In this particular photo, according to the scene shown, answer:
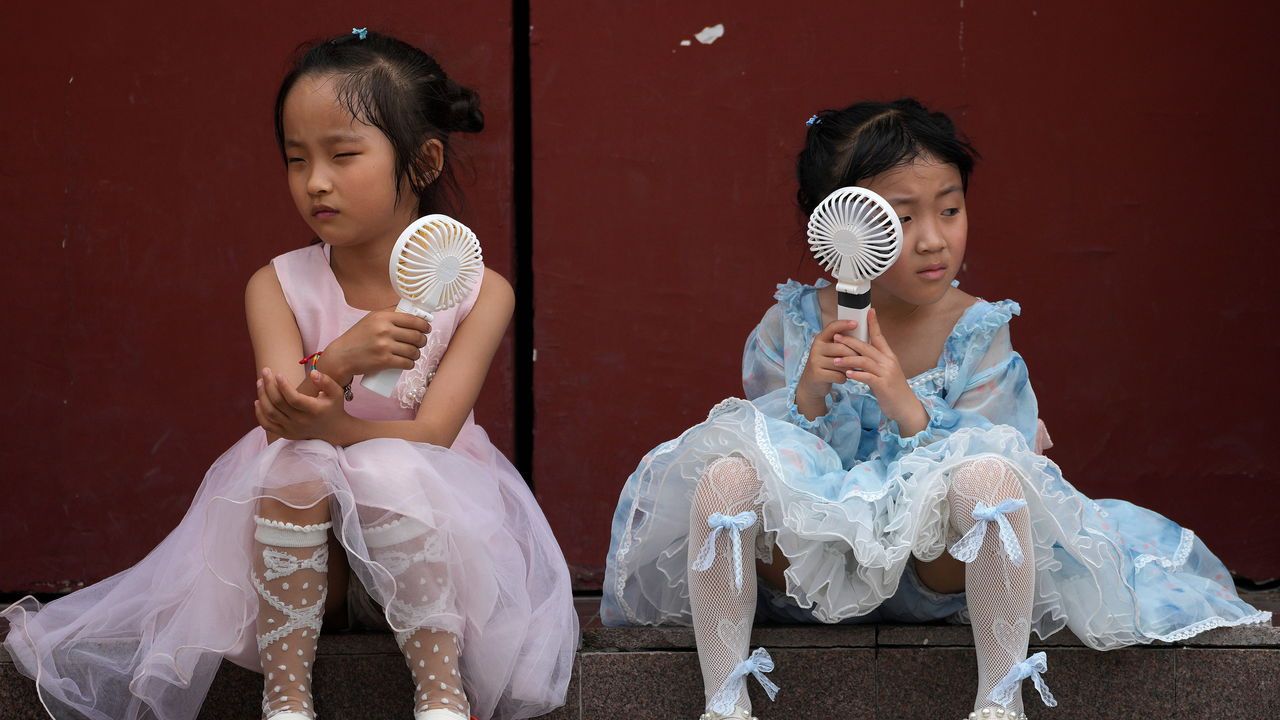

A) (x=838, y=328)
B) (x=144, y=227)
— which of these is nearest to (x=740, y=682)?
(x=838, y=328)

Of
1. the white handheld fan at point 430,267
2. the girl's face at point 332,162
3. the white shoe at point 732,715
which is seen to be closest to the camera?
the white handheld fan at point 430,267

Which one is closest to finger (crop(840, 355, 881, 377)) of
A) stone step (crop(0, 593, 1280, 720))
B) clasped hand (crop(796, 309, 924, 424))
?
clasped hand (crop(796, 309, 924, 424))

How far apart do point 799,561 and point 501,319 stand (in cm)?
73

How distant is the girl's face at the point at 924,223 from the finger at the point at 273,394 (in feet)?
3.52

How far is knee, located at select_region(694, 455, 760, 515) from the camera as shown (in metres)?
2.83

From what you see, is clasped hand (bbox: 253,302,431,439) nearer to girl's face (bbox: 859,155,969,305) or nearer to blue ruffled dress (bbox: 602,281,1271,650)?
blue ruffled dress (bbox: 602,281,1271,650)

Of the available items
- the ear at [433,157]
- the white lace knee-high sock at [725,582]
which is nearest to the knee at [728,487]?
the white lace knee-high sock at [725,582]

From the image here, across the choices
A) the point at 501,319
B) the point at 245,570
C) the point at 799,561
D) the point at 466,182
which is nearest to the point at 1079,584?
the point at 799,561

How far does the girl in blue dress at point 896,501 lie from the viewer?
9.12 ft

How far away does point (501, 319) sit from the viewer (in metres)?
3.15

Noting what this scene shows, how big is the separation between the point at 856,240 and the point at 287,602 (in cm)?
108

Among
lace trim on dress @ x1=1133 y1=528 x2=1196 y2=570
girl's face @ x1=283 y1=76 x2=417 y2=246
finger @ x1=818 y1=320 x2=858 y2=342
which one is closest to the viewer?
finger @ x1=818 y1=320 x2=858 y2=342

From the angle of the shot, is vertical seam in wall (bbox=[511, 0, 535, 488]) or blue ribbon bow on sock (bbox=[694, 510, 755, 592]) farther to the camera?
vertical seam in wall (bbox=[511, 0, 535, 488])

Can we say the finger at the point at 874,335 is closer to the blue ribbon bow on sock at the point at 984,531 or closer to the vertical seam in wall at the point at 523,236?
the blue ribbon bow on sock at the point at 984,531
